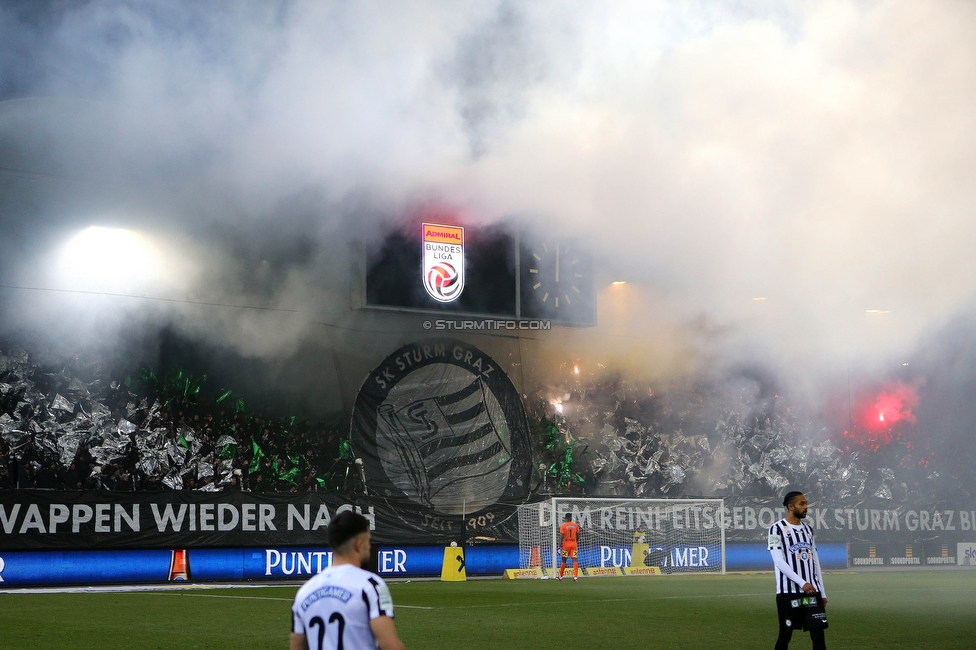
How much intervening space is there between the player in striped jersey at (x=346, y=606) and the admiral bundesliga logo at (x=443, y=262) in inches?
855

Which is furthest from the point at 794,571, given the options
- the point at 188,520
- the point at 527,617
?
the point at 188,520

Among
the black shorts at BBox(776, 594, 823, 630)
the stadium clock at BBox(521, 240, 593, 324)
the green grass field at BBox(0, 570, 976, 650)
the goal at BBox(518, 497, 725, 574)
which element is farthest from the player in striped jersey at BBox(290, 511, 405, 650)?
the stadium clock at BBox(521, 240, 593, 324)

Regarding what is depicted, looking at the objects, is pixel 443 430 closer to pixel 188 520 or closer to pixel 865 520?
pixel 188 520

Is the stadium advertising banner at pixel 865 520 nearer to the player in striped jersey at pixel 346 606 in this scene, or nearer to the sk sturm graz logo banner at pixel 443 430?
the sk sturm graz logo banner at pixel 443 430

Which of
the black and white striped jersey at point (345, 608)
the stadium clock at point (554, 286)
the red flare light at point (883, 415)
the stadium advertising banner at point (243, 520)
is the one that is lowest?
the black and white striped jersey at point (345, 608)

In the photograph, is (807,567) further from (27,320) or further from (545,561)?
(27,320)

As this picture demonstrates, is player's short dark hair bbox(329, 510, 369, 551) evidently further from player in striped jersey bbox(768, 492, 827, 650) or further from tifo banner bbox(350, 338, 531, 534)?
tifo banner bbox(350, 338, 531, 534)

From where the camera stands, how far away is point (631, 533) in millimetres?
24984

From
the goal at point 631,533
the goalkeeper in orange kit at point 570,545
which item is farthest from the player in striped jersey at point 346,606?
the goal at point 631,533

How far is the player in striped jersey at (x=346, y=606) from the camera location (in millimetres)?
3904

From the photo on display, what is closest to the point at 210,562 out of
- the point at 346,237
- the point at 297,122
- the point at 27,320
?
the point at 27,320

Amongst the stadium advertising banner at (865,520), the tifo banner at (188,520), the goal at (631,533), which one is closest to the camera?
the tifo banner at (188,520)

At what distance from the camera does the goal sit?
78.1ft

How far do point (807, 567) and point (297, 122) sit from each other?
23.0ft
